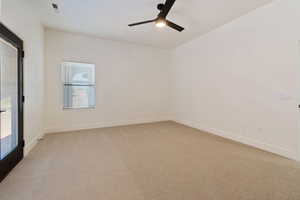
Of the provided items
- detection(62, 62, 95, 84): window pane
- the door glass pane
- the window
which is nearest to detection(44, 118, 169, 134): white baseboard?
the window

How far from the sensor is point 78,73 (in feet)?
14.4

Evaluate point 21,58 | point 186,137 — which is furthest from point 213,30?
point 21,58

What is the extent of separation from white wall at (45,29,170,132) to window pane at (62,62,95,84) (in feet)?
0.45

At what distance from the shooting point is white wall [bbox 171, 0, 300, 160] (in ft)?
8.14

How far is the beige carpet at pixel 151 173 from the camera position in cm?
158

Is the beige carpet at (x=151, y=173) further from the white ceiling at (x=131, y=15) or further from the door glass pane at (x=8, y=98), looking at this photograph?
the white ceiling at (x=131, y=15)

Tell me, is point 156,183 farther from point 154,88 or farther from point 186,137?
point 154,88

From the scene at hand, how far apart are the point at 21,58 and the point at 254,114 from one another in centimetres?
441

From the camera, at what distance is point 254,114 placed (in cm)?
300

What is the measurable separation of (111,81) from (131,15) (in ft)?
7.11

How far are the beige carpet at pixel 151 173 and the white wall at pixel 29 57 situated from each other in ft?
1.52

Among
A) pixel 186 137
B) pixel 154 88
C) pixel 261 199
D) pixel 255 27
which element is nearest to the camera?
pixel 261 199

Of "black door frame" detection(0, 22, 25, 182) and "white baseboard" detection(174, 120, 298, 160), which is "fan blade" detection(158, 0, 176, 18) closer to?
"black door frame" detection(0, 22, 25, 182)

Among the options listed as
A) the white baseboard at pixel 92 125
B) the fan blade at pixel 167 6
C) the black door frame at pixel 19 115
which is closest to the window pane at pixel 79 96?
the white baseboard at pixel 92 125
